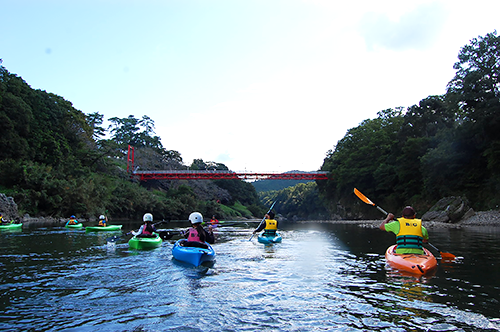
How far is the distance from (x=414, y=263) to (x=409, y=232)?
0.84m

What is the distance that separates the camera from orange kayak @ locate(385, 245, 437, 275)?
7914 mm

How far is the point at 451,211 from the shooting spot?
30.4 m

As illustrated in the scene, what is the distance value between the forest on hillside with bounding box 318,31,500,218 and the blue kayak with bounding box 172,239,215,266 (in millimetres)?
28113

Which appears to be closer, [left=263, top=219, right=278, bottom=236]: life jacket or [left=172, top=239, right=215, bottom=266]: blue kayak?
[left=172, top=239, right=215, bottom=266]: blue kayak

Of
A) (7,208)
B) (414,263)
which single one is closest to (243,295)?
(414,263)

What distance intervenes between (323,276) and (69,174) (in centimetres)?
4030

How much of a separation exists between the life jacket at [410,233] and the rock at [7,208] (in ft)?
97.9

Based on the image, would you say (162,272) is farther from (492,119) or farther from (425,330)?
(492,119)

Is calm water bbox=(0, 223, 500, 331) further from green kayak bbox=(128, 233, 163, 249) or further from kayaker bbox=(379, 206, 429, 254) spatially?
green kayak bbox=(128, 233, 163, 249)

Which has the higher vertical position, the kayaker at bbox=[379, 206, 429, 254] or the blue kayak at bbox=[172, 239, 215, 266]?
the kayaker at bbox=[379, 206, 429, 254]

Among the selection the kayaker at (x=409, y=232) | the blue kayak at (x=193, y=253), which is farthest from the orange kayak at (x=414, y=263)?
the blue kayak at (x=193, y=253)

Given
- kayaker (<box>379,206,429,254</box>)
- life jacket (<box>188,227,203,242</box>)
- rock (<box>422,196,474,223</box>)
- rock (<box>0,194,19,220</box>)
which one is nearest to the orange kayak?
kayaker (<box>379,206,429,254</box>)

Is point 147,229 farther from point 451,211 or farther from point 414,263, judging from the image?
point 451,211

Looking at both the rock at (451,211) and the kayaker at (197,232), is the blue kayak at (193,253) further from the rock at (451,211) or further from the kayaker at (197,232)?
the rock at (451,211)
